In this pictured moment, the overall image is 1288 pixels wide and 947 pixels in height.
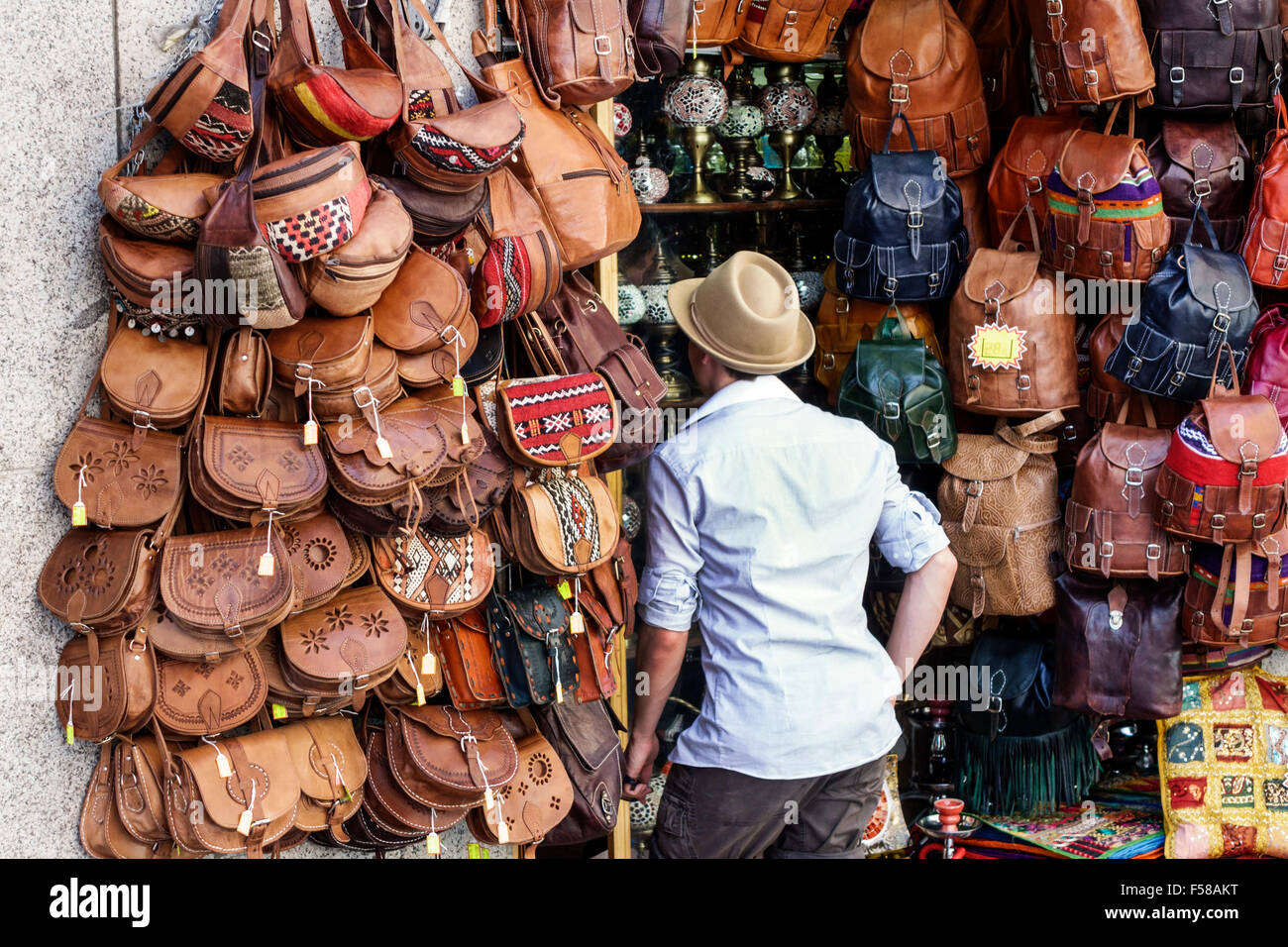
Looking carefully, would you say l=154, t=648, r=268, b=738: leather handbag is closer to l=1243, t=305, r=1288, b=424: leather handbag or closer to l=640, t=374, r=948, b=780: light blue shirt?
l=640, t=374, r=948, b=780: light blue shirt

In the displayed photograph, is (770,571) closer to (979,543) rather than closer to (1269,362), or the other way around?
(979,543)

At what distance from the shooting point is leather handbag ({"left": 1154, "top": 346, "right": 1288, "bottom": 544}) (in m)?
3.60

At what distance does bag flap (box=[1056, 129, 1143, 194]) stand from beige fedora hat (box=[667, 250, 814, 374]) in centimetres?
114

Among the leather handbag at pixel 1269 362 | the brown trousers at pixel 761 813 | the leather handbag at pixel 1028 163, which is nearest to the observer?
the brown trousers at pixel 761 813

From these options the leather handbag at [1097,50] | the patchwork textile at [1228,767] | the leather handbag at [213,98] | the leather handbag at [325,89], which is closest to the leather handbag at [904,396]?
the leather handbag at [1097,50]

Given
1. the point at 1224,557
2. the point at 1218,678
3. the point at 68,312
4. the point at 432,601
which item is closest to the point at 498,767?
the point at 432,601

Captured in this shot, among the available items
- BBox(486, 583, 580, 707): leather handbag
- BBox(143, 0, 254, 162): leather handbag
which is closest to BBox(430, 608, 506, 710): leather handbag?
BBox(486, 583, 580, 707): leather handbag

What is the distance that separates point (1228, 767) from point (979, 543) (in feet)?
3.46

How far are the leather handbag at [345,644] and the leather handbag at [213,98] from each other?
39.8 inches

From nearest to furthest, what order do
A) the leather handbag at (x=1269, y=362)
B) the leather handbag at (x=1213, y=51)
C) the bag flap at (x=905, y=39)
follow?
the leather handbag at (x=1213, y=51)
the leather handbag at (x=1269, y=362)
the bag flap at (x=905, y=39)

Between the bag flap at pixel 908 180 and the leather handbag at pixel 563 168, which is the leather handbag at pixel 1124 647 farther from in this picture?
the leather handbag at pixel 563 168

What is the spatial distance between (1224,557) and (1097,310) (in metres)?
0.79

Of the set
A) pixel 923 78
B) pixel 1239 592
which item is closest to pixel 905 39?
pixel 923 78

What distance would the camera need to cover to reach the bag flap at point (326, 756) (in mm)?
3021
